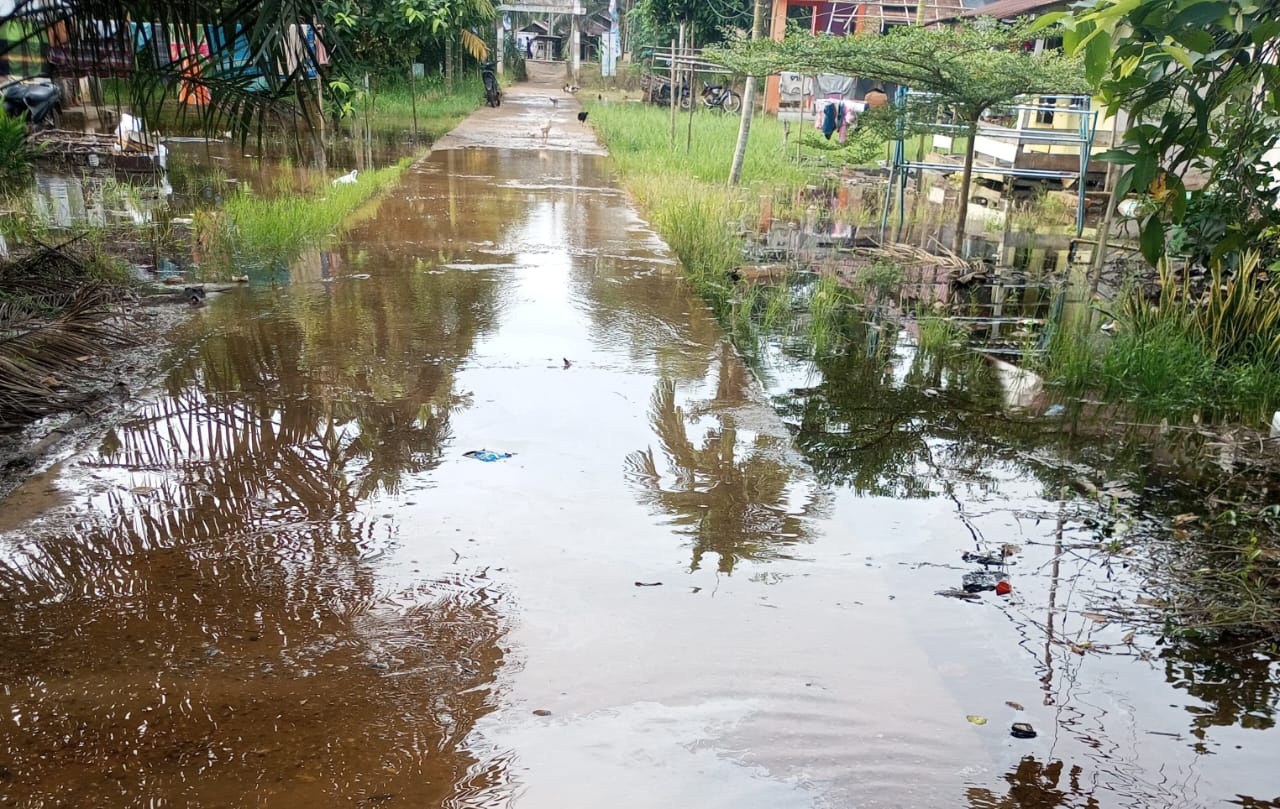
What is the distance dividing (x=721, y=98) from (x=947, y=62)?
17.8 m

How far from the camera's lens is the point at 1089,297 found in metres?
7.29

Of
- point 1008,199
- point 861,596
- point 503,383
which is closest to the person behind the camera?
point 861,596

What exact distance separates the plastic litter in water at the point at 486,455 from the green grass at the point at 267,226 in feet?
11.5

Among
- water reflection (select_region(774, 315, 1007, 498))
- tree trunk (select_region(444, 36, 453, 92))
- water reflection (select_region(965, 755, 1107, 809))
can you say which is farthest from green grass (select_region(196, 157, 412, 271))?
tree trunk (select_region(444, 36, 453, 92))

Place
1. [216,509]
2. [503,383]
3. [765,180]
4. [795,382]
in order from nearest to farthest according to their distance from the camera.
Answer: [216,509]
[503,383]
[795,382]
[765,180]

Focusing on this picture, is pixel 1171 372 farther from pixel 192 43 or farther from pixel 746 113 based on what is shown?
pixel 746 113

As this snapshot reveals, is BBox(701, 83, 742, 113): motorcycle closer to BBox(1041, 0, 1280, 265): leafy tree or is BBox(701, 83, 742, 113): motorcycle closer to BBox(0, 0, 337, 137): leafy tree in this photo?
BBox(0, 0, 337, 137): leafy tree

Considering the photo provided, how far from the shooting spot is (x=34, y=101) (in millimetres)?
11992

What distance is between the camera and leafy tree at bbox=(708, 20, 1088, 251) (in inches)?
274

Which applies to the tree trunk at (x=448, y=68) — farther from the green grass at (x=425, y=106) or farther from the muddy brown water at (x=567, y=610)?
the muddy brown water at (x=567, y=610)

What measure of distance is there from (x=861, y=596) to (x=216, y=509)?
85.9 inches

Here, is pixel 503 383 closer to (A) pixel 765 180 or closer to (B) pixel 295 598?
(B) pixel 295 598

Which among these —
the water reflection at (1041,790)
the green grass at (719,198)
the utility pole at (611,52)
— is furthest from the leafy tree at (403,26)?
the water reflection at (1041,790)

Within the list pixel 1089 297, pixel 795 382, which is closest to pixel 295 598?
pixel 795 382
